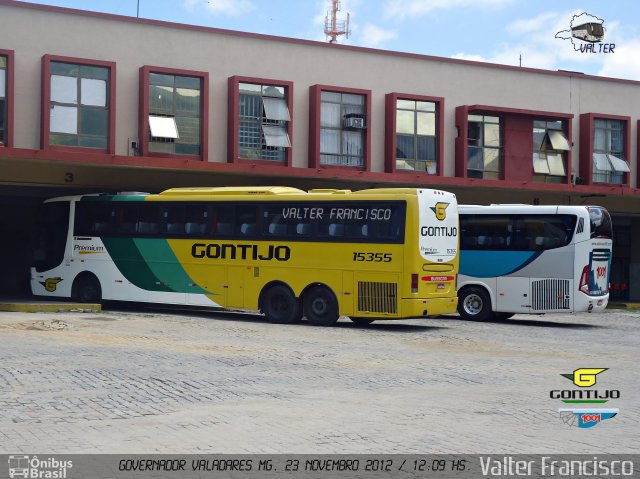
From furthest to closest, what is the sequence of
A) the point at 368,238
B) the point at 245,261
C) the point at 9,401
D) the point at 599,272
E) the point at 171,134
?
the point at 171,134 < the point at 599,272 < the point at 245,261 < the point at 368,238 < the point at 9,401

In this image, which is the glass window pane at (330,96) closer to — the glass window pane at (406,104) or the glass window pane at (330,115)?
the glass window pane at (330,115)

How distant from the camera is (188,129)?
30.8 m

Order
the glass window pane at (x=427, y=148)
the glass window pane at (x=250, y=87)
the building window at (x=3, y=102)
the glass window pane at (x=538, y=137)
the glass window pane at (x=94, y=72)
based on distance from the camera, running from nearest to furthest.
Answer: the building window at (x=3, y=102)
the glass window pane at (x=94, y=72)
the glass window pane at (x=250, y=87)
the glass window pane at (x=427, y=148)
the glass window pane at (x=538, y=137)

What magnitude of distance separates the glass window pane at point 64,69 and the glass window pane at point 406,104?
36.7 feet

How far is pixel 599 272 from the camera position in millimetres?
26172

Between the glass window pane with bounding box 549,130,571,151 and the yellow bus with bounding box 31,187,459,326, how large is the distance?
1564 cm

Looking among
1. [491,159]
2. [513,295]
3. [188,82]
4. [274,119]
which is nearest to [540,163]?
[491,159]

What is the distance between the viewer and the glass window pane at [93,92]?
29075mm

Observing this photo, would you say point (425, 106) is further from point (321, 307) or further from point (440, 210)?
point (321, 307)

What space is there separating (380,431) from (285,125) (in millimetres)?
23301

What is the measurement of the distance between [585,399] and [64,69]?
20451 mm

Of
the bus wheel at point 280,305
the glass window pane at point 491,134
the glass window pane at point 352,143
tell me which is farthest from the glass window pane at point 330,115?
the bus wheel at point 280,305

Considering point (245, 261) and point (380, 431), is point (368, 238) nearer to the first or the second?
point (245, 261)

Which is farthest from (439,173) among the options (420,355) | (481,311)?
(420,355)
